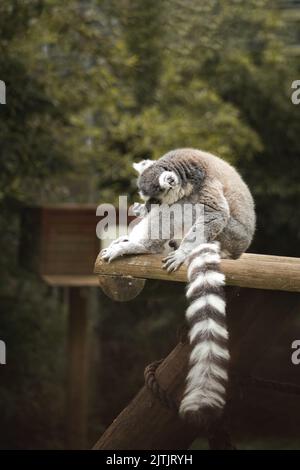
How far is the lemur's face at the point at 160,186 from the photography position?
304 cm

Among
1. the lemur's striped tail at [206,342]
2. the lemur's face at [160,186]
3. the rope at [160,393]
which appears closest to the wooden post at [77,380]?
the lemur's face at [160,186]

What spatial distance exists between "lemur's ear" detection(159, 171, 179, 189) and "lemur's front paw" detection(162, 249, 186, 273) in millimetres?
385

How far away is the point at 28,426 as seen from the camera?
680cm

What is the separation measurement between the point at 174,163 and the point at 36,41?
348 cm

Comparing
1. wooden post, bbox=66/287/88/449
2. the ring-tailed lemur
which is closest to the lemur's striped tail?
the ring-tailed lemur

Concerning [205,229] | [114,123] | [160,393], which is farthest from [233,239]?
[114,123]

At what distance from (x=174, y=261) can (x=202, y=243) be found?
0.23 m

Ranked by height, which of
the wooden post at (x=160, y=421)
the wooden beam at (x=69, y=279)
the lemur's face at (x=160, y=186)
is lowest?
the wooden post at (x=160, y=421)

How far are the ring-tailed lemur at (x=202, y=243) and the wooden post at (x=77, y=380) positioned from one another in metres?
3.16

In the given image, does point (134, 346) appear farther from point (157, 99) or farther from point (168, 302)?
point (157, 99)

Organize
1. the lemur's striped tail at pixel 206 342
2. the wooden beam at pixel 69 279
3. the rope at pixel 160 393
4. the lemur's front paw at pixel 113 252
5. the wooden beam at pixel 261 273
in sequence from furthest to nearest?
the wooden beam at pixel 69 279
the lemur's front paw at pixel 113 252
the rope at pixel 160 393
the wooden beam at pixel 261 273
the lemur's striped tail at pixel 206 342

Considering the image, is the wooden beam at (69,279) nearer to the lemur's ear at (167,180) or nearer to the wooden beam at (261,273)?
the lemur's ear at (167,180)

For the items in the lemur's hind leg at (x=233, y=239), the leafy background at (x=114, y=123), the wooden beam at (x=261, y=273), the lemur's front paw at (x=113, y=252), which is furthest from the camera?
the leafy background at (x=114, y=123)
